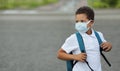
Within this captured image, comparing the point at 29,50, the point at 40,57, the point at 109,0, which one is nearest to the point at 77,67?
the point at 40,57

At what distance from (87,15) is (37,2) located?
40.8m

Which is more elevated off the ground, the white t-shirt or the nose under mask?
the nose under mask

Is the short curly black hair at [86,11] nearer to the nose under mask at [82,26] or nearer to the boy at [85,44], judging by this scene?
the boy at [85,44]

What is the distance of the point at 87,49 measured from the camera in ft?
19.0

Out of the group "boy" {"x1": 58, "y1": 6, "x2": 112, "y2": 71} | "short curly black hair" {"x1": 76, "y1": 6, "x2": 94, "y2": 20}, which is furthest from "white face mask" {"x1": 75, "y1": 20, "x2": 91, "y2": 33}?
"short curly black hair" {"x1": 76, "y1": 6, "x2": 94, "y2": 20}

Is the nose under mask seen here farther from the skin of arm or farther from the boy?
the skin of arm

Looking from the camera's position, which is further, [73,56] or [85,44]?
[85,44]

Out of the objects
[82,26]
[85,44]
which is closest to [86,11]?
[82,26]

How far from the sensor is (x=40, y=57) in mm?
13102

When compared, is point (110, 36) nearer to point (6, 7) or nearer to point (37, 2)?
point (6, 7)

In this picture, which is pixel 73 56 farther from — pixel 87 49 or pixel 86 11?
pixel 86 11

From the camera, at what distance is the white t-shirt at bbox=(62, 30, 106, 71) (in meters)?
5.77

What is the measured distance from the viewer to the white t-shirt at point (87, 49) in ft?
18.9

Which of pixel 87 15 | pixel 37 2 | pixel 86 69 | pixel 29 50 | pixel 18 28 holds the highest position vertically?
pixel 87 15
